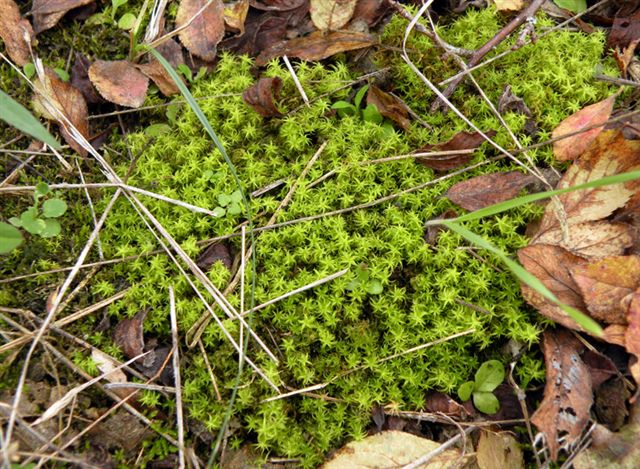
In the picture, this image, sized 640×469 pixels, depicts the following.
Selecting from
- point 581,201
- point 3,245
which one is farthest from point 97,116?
point 581,201

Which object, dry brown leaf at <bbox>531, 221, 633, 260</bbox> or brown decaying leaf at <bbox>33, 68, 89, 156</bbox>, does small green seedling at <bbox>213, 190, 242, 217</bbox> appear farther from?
dry brown leaf at <bbox>531, 221, 633, 260</bbox>

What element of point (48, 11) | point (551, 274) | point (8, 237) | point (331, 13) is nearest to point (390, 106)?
point (331, 13)

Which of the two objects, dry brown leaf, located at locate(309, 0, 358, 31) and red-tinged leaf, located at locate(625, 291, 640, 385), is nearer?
red-tinged leaf, located at locate(625, 291, 640, 385)

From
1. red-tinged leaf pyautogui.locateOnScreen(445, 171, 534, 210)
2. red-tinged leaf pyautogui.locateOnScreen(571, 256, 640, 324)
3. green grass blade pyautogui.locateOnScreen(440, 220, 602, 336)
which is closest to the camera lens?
green grass blade pyautogui.locateOnScreen(440, 220, 602, 336)

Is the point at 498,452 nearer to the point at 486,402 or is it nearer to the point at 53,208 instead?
the point at 486,402

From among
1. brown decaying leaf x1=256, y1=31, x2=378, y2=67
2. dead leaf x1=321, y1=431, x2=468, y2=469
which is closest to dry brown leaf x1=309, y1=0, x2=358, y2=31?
brown decaying leaf x1=256, y1=31, x2=378, y2=67

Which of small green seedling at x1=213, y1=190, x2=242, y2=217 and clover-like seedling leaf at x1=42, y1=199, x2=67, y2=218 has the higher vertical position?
clover-like seedling leaf at x1=42, y1=199, x2=67, y2=218
